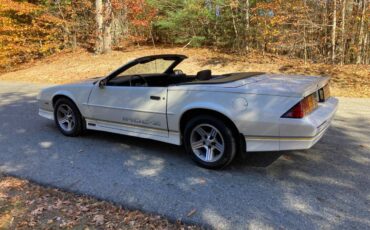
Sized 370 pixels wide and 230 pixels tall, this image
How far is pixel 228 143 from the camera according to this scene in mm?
4188

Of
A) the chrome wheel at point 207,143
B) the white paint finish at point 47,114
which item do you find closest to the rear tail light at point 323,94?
the chrome wheel at point 207,143

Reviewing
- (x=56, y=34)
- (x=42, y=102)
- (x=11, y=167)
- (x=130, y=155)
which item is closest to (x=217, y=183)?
(x=130, y=155)

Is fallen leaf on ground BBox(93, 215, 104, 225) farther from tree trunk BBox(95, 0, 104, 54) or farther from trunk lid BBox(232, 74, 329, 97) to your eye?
tree trunk BBox(95, 0, 104, 54)

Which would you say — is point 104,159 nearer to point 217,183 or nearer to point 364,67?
point 217,183

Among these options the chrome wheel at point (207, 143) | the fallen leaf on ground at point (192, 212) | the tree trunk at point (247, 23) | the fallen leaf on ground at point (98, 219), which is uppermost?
the tree trunk at point (247, 23)

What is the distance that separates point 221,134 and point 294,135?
0.86 meters

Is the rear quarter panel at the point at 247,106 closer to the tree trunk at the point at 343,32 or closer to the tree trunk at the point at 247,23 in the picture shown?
the tree trunk at the point at 343,32

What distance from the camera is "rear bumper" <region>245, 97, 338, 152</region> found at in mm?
3814

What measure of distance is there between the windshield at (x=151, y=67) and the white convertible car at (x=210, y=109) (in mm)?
17

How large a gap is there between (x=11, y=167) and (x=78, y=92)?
1.58 m

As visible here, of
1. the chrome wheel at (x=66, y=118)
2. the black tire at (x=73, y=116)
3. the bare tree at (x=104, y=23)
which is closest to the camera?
the black tire at (x=73, y=116)

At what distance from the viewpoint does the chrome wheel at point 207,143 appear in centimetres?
432

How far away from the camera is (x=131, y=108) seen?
504cm

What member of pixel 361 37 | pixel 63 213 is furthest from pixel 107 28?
pixel 63 213
